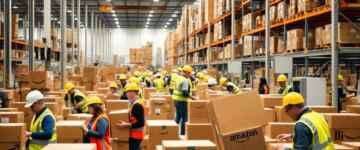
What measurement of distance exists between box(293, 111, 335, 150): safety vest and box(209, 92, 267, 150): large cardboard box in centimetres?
82

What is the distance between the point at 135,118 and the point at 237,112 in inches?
96.1

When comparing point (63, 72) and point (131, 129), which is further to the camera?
point (63, 72)

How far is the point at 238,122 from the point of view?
555cm

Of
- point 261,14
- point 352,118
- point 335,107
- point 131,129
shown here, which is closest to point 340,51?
point 335,107

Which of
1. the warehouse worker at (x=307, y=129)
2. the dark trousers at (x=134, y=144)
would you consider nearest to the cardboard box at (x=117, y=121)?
the dark trousers at (x=134, y=144)

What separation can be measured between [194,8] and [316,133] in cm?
2324

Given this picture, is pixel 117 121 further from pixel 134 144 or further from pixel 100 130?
pixel 100 130

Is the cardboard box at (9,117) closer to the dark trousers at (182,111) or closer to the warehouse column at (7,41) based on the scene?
the dark trousers at (182,111)

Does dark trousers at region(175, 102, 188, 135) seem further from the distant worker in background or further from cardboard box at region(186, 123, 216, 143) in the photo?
cardboard box at region(186, 123, 216, 143)

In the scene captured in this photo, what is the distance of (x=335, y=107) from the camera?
8.98 metres

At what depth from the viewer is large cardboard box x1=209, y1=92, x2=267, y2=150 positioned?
542 cm

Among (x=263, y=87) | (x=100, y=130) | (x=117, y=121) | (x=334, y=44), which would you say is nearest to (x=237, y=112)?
(x=100, y=130)

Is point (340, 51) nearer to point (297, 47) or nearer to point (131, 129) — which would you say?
point (297, 47)

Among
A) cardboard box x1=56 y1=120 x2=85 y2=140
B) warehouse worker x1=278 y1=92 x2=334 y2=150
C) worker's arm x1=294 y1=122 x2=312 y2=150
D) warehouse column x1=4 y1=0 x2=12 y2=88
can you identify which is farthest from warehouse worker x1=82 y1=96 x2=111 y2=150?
warehouse column x1=4 y1=0 x2=12 y2=88
